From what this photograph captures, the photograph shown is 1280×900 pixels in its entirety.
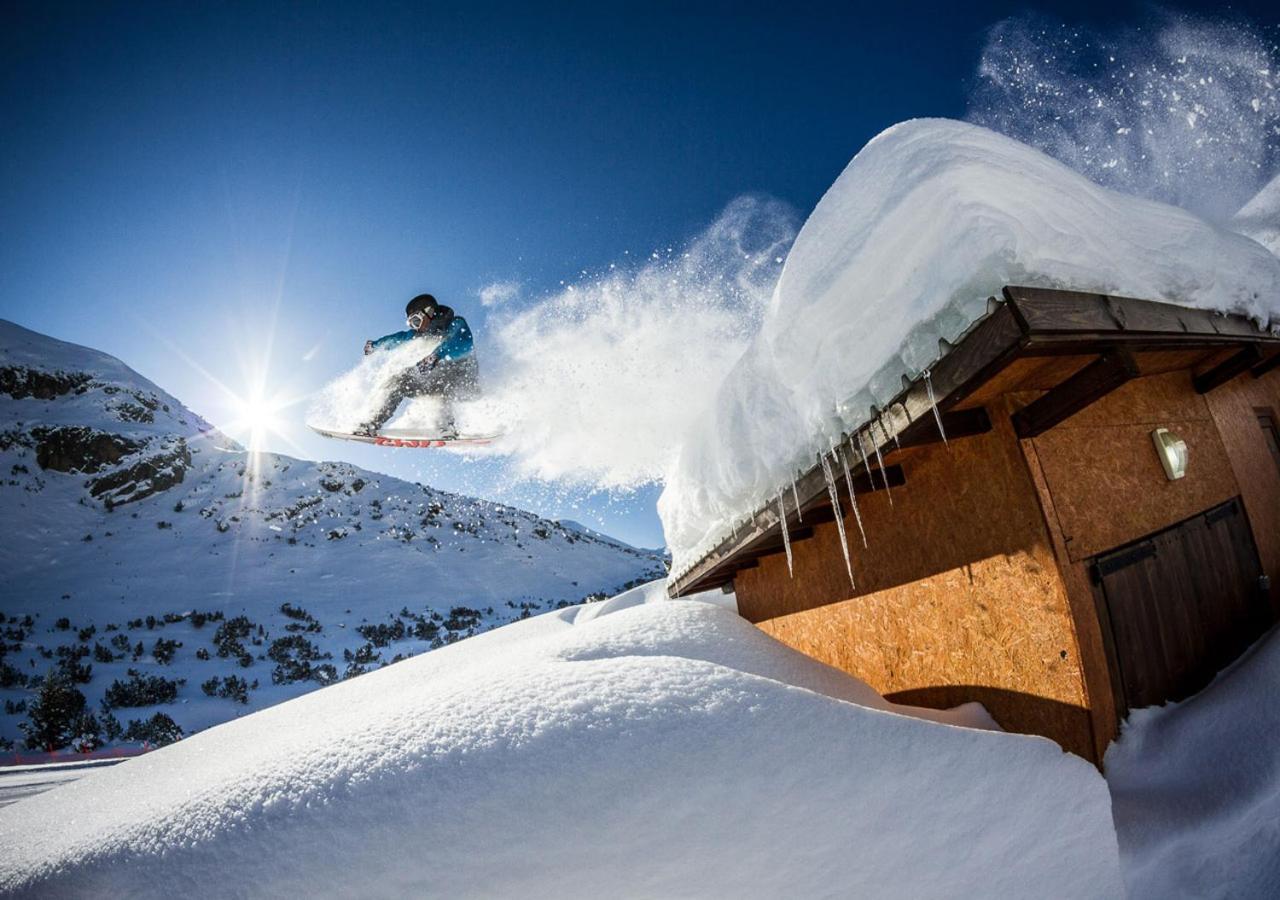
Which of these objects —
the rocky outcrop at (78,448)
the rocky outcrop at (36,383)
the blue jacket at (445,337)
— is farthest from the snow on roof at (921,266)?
the rocky outcrop at (36,383)

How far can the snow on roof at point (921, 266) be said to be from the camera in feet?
6.16

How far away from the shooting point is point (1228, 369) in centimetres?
394

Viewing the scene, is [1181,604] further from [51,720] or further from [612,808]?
[51,720]

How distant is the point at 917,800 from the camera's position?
84.9 inches

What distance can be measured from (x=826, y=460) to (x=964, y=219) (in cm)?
130

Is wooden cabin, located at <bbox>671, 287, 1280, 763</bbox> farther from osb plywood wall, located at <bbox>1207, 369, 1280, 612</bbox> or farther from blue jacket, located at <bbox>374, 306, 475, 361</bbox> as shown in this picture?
blue jacket, located at <bbox>374, 306, 475, 361</bbox>

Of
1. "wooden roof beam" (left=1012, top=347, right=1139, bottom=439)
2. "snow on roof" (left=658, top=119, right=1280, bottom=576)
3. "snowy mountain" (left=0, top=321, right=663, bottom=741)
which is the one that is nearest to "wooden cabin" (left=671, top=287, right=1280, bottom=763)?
"wooden roof beam" (left=1012, top=347, right=1139, bottom=439)

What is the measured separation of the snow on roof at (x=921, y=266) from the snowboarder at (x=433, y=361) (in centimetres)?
938

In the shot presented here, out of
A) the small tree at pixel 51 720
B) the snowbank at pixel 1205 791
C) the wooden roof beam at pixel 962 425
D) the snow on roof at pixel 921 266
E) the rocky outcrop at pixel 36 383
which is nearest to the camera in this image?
the snow on roof at pixel 921 266

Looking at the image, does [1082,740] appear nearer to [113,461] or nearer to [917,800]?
[917,800]

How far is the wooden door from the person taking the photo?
302 centimetres

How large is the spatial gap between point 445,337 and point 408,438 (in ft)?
15.2

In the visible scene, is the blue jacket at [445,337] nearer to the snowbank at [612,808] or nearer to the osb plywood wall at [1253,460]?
the snowbank at [612,808]

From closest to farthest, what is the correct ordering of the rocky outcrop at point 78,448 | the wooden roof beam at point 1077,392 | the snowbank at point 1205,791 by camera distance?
the snowbank at point 1205,791, the wooden roof beam at point 1077,392, the rocky outcrop at point 78,448
